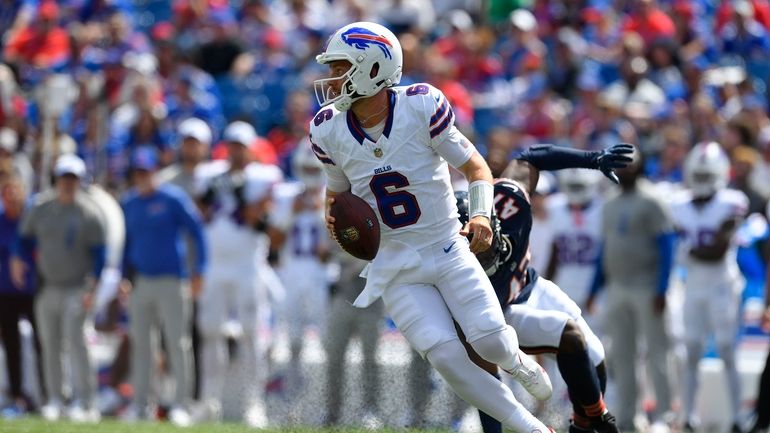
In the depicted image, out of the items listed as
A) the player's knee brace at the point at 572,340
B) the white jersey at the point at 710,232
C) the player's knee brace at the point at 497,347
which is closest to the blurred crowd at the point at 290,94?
the white jersey at the point at 710,232

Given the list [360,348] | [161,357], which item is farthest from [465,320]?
[161,357]

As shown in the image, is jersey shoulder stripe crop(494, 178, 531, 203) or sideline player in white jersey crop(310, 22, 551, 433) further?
jersey shoulder stripe crop(494, 178, 531, 203)

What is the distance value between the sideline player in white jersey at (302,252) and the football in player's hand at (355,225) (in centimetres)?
545

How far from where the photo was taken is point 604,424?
6.45 m

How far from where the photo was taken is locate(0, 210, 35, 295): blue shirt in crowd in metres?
11.8

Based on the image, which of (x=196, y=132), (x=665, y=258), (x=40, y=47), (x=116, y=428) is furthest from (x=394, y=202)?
(x=40, y=47)

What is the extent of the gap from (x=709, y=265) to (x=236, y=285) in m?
3.93

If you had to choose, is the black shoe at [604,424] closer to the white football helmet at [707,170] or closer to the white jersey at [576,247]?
the white football helmet at [707,170]

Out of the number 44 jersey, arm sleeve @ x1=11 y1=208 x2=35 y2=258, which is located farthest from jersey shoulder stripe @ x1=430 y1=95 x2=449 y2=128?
arm sleeve @ x1=11 y1=208 x2=35 y2=258

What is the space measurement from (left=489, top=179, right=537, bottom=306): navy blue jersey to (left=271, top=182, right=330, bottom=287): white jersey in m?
4.95

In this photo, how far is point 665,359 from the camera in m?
10.7

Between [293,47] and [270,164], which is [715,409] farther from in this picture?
[293,47]

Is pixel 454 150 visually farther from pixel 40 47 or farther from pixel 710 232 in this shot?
pixel 40 47

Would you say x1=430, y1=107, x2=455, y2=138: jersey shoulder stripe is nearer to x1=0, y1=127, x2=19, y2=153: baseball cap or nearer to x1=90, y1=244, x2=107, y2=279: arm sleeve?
x1=90, y1=244, x2=107, y2=279: arm sleeve
